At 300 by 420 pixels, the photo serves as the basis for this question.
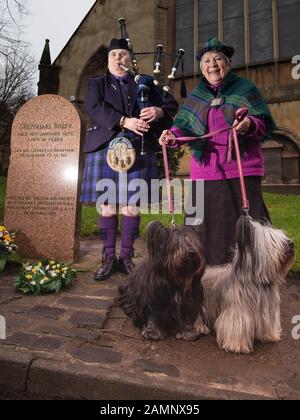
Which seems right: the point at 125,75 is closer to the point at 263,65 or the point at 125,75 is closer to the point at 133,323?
the point at 133,323

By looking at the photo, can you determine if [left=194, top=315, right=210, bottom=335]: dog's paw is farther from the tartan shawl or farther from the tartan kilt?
the tartan kilt

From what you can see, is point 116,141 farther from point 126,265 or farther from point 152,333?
point 152,333

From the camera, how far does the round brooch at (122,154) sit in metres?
3.64

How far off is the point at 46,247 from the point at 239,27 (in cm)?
1295

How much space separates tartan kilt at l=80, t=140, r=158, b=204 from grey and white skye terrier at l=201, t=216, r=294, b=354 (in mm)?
1732

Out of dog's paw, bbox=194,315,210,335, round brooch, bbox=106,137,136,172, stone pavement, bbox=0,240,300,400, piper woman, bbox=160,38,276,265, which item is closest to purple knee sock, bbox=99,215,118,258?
round brooch, bbox=106,137,136,172

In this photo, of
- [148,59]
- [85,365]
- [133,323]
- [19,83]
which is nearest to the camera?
[85,365]

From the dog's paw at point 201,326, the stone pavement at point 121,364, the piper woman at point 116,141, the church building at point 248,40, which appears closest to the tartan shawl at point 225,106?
the piper woman at point 116,141

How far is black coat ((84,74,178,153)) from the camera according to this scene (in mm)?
3605

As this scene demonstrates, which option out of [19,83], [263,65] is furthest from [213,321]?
[19,83]

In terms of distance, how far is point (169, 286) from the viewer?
239 centimetres

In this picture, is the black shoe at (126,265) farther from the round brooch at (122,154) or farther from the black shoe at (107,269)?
the round brooch at (122,154)

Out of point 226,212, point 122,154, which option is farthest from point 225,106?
point 122,154
